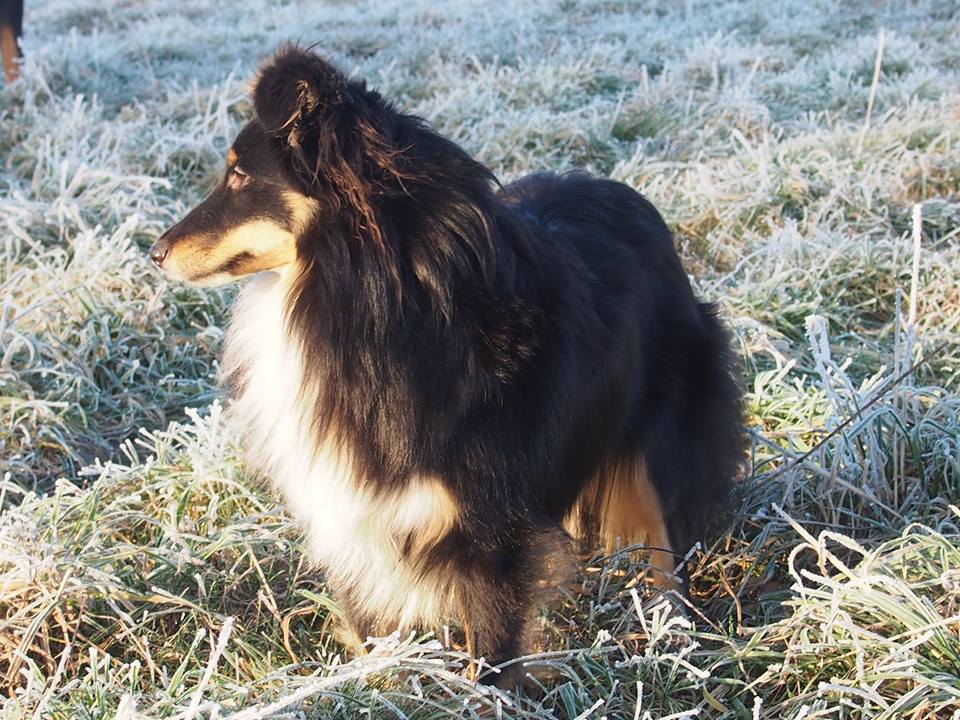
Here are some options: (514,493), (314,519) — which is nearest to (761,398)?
(514,493)

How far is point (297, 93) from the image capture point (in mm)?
1936

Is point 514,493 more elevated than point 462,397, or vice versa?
point 462,397

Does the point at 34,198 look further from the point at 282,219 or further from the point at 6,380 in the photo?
the point at 282,219

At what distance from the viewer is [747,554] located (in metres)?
2.95

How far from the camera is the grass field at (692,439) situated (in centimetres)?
232

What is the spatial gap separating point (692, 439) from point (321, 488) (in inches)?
47.8

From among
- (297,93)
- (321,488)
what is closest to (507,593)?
(321,488)

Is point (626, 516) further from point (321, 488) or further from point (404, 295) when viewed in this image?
point (404, 295)

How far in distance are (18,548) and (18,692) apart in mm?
512

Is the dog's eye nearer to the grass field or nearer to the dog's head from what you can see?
the dog's head

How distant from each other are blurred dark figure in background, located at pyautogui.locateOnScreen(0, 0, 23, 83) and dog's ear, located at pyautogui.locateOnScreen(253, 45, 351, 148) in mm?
6947

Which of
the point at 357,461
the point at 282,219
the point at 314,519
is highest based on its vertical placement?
the point at 282,219

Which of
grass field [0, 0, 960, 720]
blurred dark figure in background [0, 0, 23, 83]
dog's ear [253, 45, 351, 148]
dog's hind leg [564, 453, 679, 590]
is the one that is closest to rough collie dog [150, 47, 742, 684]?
dog's ear [253, 45, 351, 148]

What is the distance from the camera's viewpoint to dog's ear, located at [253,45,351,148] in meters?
1.92
